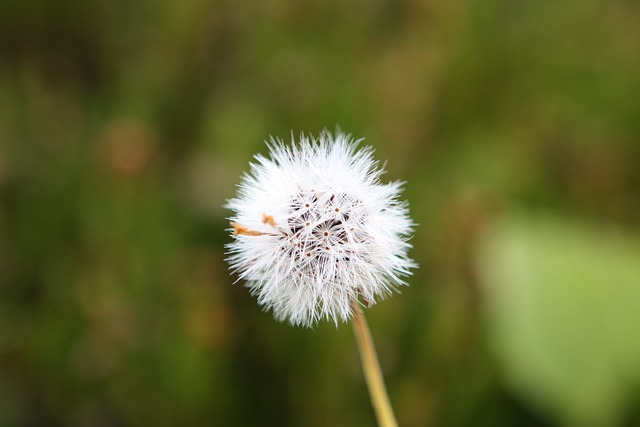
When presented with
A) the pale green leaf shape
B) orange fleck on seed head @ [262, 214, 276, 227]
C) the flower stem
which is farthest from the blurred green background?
orange fleck on seed head @ [262, 214, 276, 227]

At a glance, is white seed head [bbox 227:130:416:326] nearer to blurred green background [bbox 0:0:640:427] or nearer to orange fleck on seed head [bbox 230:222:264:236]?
orange fleck on seed head [bbox 230:222:264:236]

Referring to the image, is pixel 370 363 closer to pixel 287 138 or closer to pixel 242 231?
pixel 242 231

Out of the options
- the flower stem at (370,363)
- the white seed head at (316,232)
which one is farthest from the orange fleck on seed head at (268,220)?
the flower stem at (370,363)

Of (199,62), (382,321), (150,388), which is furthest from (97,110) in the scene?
(382,321)

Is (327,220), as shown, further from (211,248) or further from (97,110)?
(97,110)

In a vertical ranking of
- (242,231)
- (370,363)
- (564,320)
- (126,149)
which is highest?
(126,149)

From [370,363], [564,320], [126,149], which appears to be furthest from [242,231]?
[126,149]
